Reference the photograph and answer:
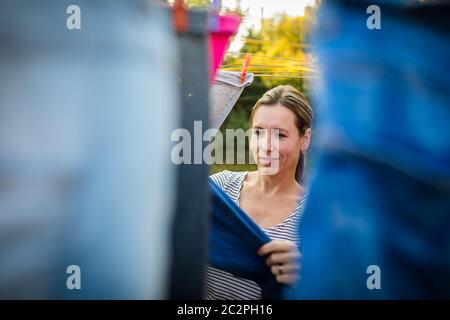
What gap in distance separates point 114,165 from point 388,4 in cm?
45

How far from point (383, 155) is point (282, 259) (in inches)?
22.5

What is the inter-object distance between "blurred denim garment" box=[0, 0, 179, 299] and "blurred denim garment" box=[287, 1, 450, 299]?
0.23 m

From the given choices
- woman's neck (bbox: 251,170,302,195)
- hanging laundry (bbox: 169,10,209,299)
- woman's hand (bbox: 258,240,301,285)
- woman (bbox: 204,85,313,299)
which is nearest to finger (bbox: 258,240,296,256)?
woman's hand (bbox: 258,240,301,285)

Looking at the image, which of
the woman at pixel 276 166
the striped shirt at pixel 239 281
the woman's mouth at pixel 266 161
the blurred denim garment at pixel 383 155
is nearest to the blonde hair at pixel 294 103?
the woman at pixel 276 166

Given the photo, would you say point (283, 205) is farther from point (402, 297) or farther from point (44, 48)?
point (44, 48)

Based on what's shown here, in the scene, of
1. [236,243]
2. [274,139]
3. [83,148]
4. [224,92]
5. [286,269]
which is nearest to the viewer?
[83,148]

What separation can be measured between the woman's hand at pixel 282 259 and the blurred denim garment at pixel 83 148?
1.72 feet

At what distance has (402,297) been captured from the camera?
764mm

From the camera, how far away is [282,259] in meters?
1.21

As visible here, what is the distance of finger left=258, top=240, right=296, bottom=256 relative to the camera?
1215mm

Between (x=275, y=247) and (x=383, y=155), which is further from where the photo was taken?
(x=275, y=247)

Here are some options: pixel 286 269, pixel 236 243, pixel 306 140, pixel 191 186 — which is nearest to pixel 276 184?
pixel 306 140

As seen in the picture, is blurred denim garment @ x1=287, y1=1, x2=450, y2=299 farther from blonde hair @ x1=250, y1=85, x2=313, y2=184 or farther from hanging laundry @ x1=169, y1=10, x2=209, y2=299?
blonde hair @ x1=250, y1=85, x2=313, y2=184

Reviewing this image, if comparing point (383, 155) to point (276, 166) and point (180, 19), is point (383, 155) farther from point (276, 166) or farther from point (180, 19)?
point (276, 166)
